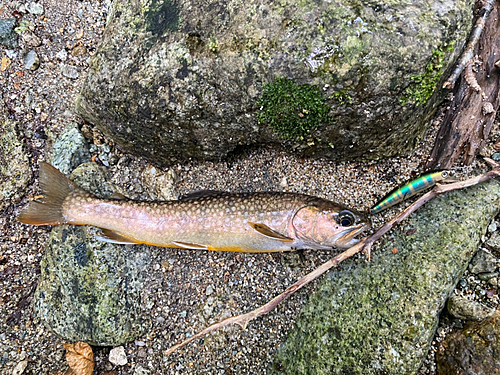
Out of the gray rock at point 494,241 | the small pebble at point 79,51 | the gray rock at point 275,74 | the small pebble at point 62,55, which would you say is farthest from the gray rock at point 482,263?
the small pebble at point 62,55

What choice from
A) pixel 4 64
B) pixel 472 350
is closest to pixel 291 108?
pixel 472 350

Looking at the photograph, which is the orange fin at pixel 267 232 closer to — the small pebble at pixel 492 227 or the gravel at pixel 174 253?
the gravel at pixel 174 253

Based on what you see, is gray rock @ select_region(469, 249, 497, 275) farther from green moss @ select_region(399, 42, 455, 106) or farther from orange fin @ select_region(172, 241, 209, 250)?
orange fin @ select_region(172, 241, 209, 250)

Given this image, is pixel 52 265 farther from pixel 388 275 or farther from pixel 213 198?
pixel 388 275

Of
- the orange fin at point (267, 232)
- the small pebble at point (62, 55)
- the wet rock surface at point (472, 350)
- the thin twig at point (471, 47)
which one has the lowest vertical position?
the wet rock surface at point (472, 350)

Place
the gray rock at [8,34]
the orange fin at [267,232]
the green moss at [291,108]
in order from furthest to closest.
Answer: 1. the gray rock at [8,34]
2. the orange fin at [267,232]
3. the green moss at [291,108]

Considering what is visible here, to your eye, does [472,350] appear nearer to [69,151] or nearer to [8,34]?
[69,151]

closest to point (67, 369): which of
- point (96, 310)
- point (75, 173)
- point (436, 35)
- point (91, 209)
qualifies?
point (96, 310)

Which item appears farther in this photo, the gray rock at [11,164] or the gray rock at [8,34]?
A: the gray rock at [8,34]
